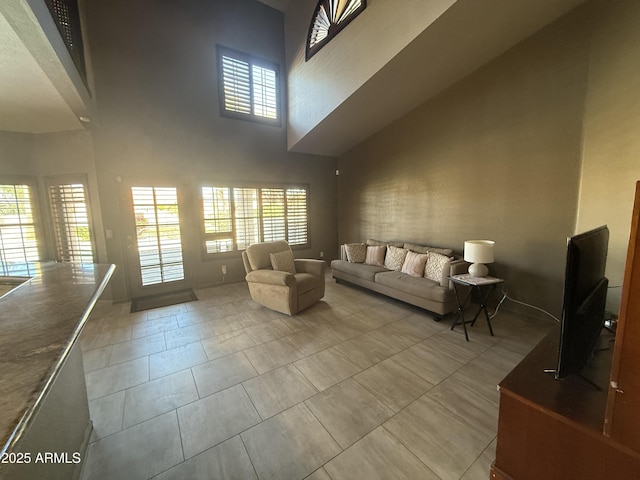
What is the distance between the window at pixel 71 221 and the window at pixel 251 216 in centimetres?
162

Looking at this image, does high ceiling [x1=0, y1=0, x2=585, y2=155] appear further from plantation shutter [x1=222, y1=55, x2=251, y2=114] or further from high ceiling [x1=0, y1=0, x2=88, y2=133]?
plantation shutter [x1=222, y1=55, x2=251, y2=114]

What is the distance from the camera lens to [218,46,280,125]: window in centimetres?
466

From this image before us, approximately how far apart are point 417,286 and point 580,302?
2.21 meters

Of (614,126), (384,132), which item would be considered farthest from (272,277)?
(614,126)

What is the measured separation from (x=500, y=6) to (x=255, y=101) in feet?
12.7

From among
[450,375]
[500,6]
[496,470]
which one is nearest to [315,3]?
[500,6]

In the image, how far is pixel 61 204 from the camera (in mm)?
3756

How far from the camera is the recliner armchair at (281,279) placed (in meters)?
3.37

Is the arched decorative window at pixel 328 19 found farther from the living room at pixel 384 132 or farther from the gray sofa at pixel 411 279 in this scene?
the gray sofa at pixel 411 279

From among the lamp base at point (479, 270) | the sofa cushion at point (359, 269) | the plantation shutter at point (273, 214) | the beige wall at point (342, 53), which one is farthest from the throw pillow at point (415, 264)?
the plantation shutter at point (273, 214)

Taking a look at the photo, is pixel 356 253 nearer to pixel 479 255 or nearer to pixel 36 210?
pixel 479 255

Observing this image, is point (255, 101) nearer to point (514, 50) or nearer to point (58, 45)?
point (58, 45)

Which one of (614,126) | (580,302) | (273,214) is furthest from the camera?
(273,214)

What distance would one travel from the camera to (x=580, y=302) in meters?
1.18
